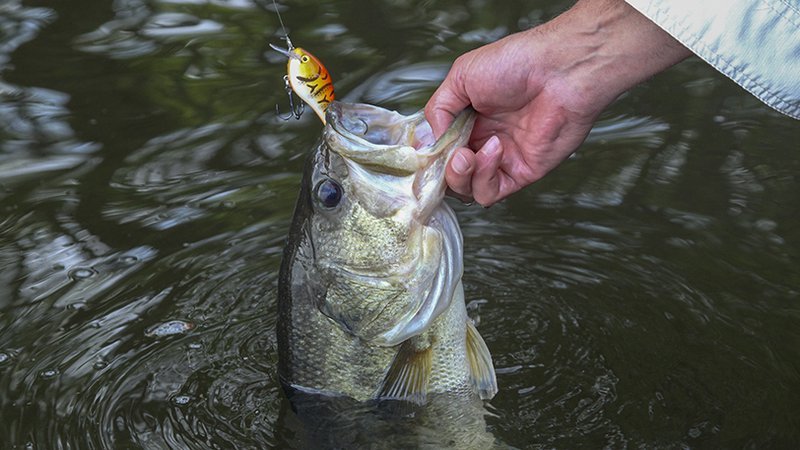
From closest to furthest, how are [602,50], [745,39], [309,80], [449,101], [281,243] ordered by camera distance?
[745,39] → [602,50] → [449,101] → [309,80] → [281,243]

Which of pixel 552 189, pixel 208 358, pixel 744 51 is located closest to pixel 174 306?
pixel 208 358

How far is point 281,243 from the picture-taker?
5.30 metres

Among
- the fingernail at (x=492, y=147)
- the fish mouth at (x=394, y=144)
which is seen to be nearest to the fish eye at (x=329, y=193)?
the fish mouth at (x=394, y=144)

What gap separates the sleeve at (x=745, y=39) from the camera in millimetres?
2979

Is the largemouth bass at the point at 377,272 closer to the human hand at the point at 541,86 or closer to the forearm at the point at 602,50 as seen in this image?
the human hand at the point at 541,86

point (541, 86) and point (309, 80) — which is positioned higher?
point (541, 86)

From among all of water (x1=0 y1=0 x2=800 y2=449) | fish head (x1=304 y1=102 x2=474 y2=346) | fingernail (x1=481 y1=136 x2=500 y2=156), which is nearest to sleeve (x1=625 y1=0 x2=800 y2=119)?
fingernail (x1=481 y1=136 x2=500 y2=156)

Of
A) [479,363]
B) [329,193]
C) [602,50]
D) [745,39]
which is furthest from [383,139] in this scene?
[745,39]

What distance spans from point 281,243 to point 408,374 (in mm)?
1642

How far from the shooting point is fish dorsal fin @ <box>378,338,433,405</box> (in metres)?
3.80

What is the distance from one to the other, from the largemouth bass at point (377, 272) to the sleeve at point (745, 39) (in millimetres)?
855

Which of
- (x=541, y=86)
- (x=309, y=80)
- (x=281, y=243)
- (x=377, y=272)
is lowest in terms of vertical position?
(x=281, y=243)

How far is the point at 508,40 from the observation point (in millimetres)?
3654

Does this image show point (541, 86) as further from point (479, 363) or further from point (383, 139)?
point (479, 363)
